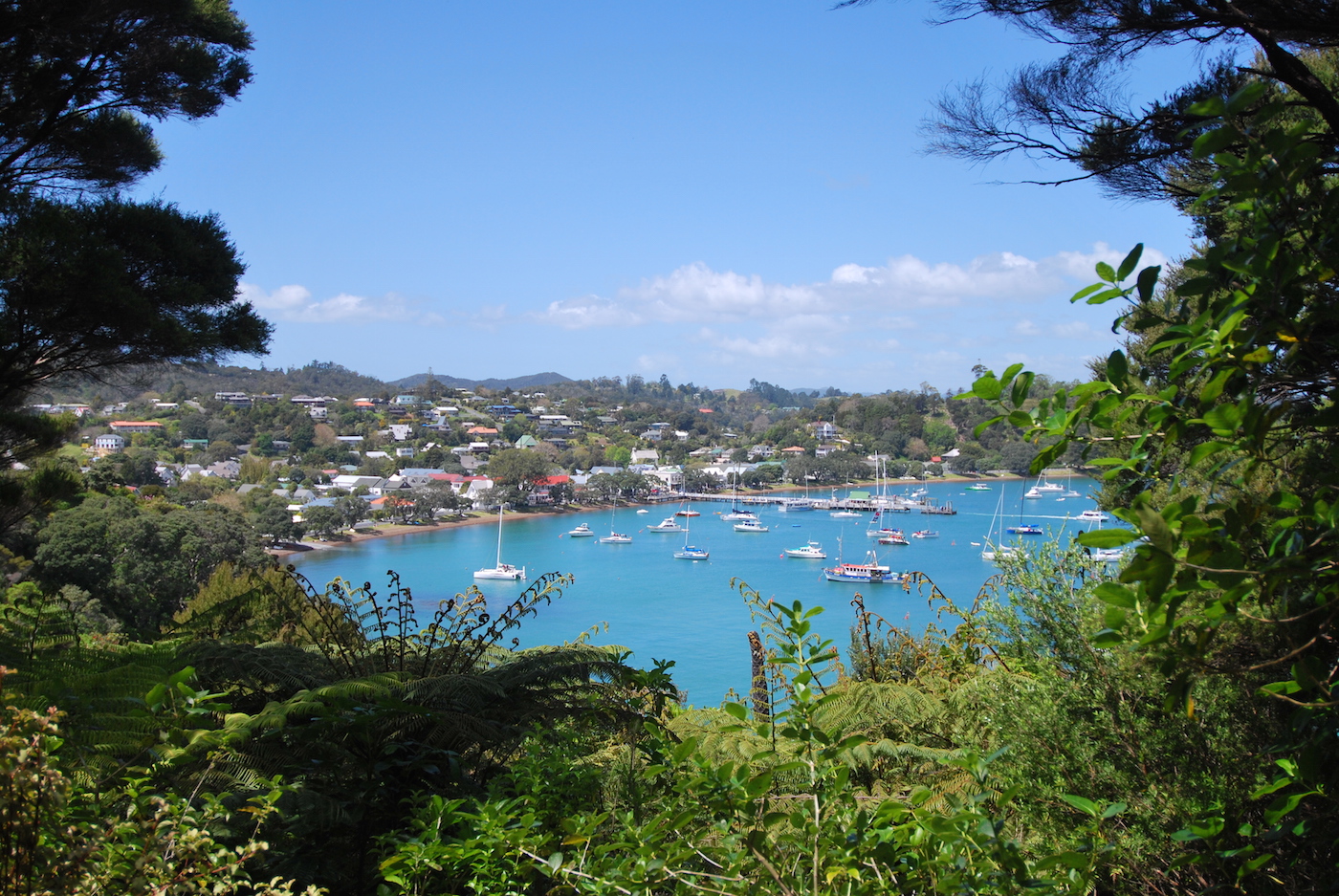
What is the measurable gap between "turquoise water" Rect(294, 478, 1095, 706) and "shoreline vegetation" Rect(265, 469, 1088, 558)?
452mm

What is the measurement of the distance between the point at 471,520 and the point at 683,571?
445 inches

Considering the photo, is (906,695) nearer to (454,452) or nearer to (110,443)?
(110,443)

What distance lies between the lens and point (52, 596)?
2.33m

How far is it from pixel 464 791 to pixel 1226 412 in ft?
4.62

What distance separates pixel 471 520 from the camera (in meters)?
33.2

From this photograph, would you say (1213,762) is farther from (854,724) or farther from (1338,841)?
(854,724)

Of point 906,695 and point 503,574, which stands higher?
point 906,695

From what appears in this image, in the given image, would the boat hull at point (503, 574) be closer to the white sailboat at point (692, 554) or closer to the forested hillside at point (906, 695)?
the white sailboat at point (692, 554)

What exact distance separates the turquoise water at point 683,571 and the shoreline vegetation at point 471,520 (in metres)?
0.45

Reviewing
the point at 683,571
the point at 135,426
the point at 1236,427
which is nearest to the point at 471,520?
the point at 683,571

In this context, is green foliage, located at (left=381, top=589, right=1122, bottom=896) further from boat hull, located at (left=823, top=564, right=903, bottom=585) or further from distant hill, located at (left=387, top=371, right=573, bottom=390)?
distant hill, located at (left=387, top=371, right=573, bottom=390)

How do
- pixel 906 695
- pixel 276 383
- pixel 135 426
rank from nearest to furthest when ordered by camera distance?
pixel 906 695 < pixel 135 426 < pixel 276 383

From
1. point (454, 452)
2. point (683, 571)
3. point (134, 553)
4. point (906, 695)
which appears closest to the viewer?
point (906, 695)

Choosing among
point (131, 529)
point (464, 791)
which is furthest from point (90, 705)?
point (131, 529)
